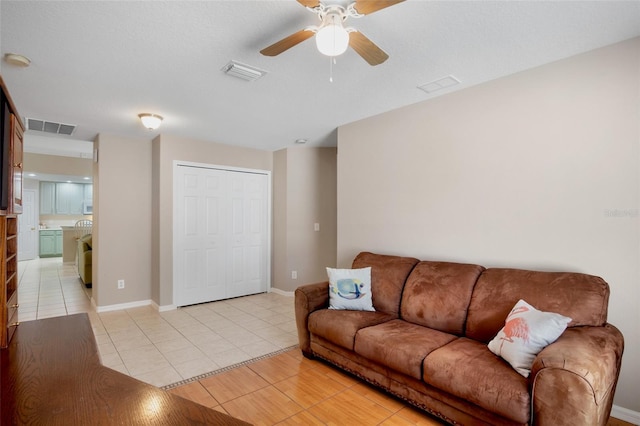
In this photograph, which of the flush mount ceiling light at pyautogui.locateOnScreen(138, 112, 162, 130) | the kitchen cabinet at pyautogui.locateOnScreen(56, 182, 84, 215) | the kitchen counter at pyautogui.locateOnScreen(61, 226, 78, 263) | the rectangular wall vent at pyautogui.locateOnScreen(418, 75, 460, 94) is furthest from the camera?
the kitchen cabinet at pyautogui.locateOnScreen(56, 182, 84, 215)

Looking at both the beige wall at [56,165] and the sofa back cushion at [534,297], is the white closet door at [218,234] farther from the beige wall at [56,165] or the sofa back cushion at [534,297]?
the beige wall at [56,165]

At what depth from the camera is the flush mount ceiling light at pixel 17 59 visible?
7.11 feet

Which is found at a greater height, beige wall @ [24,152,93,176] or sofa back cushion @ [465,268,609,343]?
beige wall @ [24,152,93,176]

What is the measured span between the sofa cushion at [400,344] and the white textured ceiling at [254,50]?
1.99 meters

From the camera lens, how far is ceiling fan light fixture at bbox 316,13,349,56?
155cm

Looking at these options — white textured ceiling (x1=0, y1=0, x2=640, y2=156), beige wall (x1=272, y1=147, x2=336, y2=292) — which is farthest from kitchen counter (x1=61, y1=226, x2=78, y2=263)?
beige wall (x1=272, y1=147, x2=336, y2=292)

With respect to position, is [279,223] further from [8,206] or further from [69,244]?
[69,244]

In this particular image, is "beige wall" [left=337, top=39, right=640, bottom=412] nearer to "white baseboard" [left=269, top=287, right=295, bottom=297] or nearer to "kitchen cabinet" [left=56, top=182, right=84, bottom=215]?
"white baseboard" [left=269, top=287, right=295, bottom=297]

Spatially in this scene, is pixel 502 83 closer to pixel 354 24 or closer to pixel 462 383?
pixel 354 24

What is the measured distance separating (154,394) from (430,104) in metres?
3.06

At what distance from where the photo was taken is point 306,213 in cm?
523

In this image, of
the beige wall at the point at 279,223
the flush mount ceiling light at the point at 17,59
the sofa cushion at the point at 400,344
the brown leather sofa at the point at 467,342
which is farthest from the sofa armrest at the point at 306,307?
the flush mount ceiling light at the point at 17,59

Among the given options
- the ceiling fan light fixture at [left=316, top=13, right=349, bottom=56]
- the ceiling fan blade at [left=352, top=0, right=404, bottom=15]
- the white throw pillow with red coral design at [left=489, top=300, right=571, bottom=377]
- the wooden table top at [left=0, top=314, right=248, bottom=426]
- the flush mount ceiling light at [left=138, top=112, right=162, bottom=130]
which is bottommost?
the white throw pillow with red coral design at [left=489, top=300, right=571, bottom=377]

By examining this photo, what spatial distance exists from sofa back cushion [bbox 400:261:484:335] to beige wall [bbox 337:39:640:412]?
284mm
